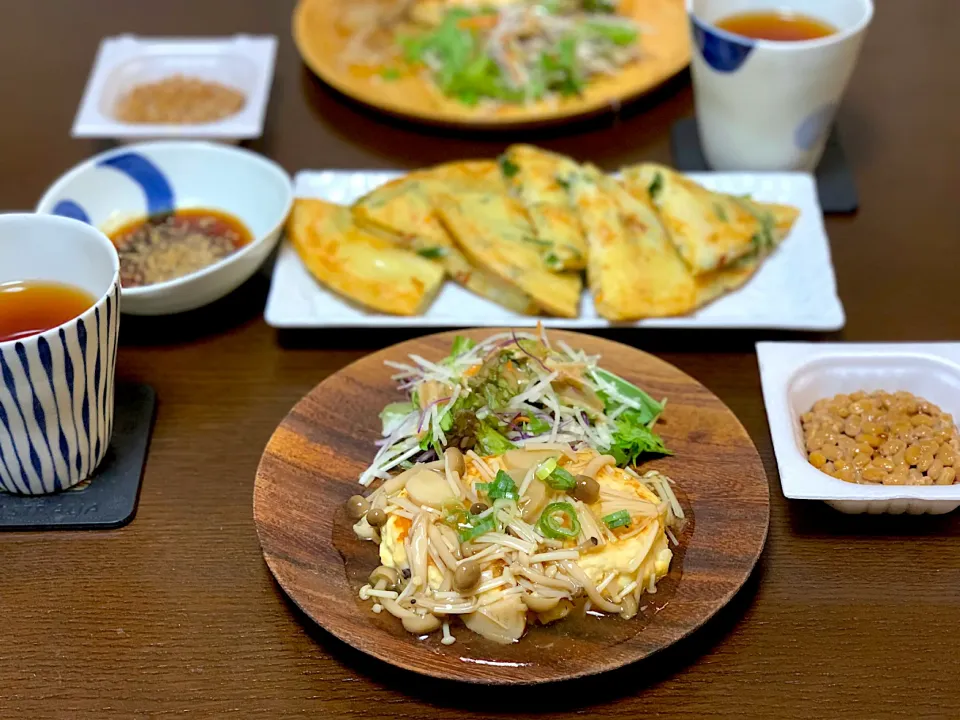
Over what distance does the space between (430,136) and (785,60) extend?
0.93 m

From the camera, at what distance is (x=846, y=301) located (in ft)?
6.70

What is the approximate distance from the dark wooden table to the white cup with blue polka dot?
0.26 metres

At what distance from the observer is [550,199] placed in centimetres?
209

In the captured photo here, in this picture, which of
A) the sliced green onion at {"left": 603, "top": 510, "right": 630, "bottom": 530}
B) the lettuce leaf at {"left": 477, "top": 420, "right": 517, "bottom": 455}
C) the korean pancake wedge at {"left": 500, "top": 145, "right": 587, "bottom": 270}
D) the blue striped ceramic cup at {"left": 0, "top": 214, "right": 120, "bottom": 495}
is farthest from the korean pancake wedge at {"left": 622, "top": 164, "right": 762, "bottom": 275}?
the blue striped ceramic cup at {"left": 0, "top": 214, "right": 120, "bottom": 495}

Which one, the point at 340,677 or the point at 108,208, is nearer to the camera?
the point at 340,677

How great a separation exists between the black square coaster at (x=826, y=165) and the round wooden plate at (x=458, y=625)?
0.84 metres

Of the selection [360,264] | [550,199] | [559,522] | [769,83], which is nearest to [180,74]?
[360,264]

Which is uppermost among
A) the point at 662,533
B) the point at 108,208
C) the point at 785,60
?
the point at 785,60

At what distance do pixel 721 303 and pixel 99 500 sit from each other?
4.12ft

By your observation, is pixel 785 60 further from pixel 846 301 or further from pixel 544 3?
pixel 544 3

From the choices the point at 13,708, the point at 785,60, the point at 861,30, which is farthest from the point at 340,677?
the point at 861,30

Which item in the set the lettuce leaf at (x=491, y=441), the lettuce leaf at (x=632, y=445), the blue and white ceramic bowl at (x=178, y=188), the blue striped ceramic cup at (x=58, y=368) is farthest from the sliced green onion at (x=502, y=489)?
the blue and white ceramic bowl at (x=178, y=188)

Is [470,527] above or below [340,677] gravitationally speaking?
above

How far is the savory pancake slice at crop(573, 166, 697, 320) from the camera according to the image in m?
1.89
